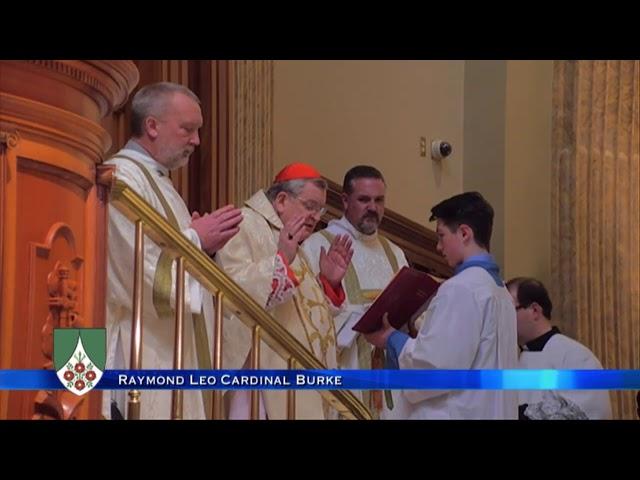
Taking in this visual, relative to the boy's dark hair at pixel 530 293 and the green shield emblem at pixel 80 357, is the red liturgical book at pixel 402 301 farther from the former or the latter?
the green shield emblem at pixel 80 357

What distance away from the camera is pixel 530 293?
8172mm

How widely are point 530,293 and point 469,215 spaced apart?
1.52 meters

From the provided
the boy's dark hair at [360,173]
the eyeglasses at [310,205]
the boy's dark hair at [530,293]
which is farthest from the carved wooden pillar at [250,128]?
the boy's dark hair at [530,293]

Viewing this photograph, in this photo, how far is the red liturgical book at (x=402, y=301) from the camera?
6.98m

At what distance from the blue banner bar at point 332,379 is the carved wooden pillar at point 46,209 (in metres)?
0.14

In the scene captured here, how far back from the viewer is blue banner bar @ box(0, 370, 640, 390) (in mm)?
5514

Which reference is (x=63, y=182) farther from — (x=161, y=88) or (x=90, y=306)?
(x=161, y=88)

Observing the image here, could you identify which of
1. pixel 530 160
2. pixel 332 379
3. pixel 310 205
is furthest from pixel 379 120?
pixel 332 379

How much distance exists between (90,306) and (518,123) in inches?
275

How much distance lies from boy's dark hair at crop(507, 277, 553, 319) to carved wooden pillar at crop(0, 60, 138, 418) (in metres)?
3.33

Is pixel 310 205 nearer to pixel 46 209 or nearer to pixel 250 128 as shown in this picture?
pixel 250 128
